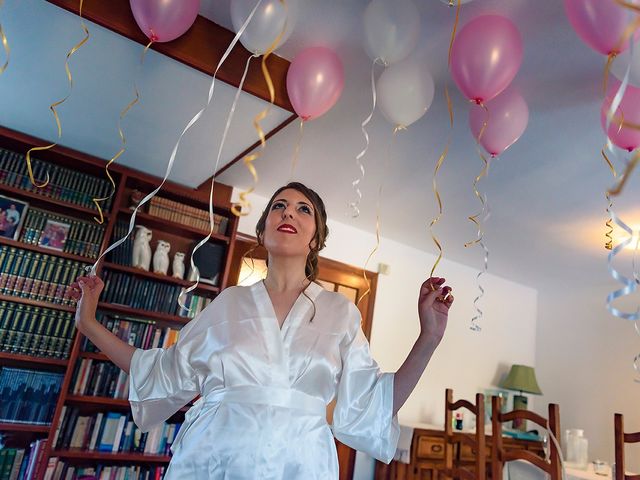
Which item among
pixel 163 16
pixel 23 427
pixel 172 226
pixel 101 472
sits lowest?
pixel 101 472

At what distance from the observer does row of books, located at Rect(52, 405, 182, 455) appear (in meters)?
2.59

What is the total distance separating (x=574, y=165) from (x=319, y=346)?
2.08 m

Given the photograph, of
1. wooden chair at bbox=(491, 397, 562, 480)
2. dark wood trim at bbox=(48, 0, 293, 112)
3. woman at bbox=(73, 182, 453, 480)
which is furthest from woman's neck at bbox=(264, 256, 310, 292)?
wooden chair at bbox=(491, 397, 562, 480)

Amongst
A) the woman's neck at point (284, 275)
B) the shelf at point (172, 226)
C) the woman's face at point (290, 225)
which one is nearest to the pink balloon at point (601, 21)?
the woman's face at point (290, 225)

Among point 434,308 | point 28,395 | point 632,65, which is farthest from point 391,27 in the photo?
point 28,395

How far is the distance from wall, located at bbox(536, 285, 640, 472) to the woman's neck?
428cm

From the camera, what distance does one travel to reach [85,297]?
1.22 meters

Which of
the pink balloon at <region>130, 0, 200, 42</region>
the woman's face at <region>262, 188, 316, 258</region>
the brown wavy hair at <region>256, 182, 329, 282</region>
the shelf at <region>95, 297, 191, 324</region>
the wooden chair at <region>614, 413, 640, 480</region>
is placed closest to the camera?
the woman's face at <region>262, 188, 316, 258</region>

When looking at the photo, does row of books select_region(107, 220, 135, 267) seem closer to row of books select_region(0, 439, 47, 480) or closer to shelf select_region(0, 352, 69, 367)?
shelf select_region(0, 352, 69, 367)

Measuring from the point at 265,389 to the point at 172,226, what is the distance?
2279mm

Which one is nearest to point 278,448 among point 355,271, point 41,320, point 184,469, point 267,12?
point 184,469

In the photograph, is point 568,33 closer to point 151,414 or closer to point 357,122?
A: point 357,122

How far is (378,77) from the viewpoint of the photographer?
1983 millimetres

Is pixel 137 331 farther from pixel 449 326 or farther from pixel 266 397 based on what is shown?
pixel 449 326
